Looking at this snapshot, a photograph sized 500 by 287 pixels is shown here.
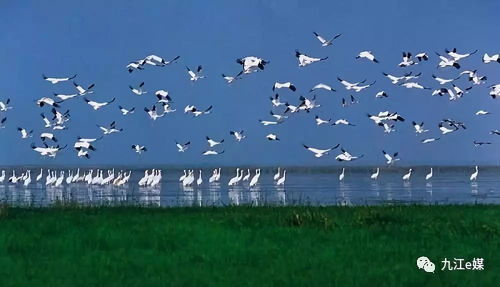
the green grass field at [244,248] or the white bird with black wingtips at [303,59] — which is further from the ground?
the white bird with black wingtips at [303,59]

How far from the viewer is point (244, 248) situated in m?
18.9

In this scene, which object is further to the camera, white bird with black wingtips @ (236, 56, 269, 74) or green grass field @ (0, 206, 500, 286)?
white bird with black wingtips @ (236, 56, 269, 74)

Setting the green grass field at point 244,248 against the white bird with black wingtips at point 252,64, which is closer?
the green grass field at point 244,248

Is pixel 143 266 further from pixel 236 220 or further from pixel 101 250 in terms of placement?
pixel 236 220

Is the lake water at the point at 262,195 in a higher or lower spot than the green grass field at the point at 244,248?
higher

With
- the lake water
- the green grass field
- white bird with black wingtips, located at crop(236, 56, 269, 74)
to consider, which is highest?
white bird with black wingtips, located at crop(236, 56, 269, 74)

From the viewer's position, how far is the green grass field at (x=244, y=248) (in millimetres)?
14945

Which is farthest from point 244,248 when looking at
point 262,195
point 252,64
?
point 262,195

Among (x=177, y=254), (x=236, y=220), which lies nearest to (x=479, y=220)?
(x=236, y=220)

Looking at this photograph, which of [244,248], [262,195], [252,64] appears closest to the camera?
[244,248]

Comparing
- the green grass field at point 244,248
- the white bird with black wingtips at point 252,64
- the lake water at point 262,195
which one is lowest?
the green grass field at point 244,248

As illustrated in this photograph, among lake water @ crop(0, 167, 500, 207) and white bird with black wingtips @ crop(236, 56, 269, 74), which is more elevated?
white bird with black wingtips @ crop(236, 56, 269, 74)

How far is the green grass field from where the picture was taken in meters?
14.9

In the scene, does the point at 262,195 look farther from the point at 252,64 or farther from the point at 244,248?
the point at 244,248
